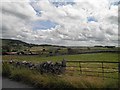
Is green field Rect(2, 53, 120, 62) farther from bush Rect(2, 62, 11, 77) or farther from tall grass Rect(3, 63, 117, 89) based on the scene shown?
tall grass Rect(3, 63, 117, 89)

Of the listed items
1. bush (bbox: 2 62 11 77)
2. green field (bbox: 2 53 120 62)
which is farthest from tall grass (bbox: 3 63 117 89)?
green field (bbox: 2 53 120 62)

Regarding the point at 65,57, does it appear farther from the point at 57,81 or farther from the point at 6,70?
the point at 57,81

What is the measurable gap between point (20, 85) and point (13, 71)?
2988mm

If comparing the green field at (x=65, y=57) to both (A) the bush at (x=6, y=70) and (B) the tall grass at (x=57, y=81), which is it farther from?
(B) the tall grass at (x=57, y=81)

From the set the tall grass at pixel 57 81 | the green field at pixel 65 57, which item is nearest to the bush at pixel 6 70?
the tall grass at pixel 57 81

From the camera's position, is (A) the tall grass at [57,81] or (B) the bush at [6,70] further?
(B) the bush at [6,70]

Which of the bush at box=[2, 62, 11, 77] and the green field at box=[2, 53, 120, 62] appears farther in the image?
the green field at box=[2, 53, 120, 62]

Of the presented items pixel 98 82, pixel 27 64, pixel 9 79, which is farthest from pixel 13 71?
pixel 98 82

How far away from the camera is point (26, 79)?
49.4ft

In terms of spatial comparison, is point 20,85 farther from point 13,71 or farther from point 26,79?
point 13,71

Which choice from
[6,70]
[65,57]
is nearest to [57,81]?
[6,70]

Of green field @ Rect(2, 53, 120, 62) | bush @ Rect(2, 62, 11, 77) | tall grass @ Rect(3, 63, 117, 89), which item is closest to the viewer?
tall grass @ Rect(3, 63, 117, 89)

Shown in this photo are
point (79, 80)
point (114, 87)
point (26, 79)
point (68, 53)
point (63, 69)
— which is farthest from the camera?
point (68, 53)

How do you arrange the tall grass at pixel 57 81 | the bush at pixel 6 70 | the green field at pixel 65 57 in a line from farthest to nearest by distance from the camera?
the green field at pixel 65 57, the bush at pixel 6 70, the tall grass at pixel 57 81
